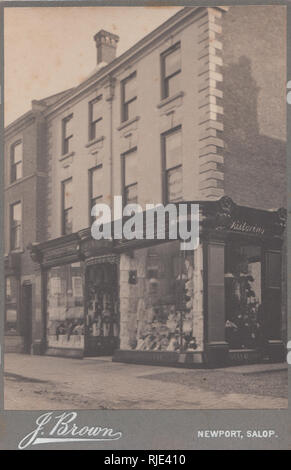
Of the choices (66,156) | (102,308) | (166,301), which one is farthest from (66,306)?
(66,156)

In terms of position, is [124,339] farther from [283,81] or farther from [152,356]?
[283,81]

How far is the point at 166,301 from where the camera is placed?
10898 millimetres

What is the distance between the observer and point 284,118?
7.56 metres

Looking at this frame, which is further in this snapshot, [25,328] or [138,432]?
[25,328]

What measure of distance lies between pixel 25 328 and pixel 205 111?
462 centimetres

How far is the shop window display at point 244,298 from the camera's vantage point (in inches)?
411

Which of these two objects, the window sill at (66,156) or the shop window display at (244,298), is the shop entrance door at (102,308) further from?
the shop window display at (244,298)

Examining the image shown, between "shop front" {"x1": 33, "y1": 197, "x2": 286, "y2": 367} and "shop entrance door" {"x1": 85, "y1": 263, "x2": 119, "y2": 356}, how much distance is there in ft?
1.06

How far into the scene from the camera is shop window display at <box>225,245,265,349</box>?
411 inches

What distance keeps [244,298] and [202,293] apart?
867 mm

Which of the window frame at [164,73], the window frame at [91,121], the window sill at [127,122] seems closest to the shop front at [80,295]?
the window frame at [91,121]

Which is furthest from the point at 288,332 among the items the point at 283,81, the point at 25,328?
the point at 25,328
